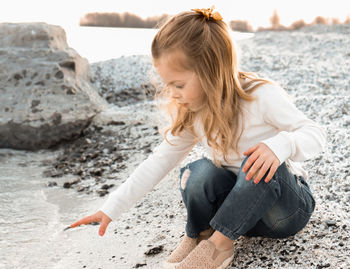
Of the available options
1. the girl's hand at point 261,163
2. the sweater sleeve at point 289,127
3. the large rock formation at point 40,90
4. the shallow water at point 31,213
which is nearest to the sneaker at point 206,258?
the girl's hand at point 261,163

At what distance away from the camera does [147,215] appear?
2.50 meters

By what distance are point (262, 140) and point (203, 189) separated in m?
0.31

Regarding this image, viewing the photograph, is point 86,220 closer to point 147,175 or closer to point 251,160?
point 147,175

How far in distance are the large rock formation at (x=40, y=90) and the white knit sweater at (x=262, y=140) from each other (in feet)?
7.62

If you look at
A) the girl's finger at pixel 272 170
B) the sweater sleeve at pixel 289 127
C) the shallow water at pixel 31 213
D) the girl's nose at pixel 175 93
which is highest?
the girl's nose at pixel 175 93

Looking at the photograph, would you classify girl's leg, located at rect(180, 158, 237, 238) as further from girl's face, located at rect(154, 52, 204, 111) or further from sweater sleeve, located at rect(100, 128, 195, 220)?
girl's face, located at rect(154, 52, 204, 111)

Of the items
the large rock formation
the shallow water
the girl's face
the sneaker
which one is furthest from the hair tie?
the large rock formation

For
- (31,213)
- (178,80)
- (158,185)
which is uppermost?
(178,80)

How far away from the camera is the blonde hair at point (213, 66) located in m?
1.65

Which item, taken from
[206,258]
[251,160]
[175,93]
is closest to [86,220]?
[206,258]

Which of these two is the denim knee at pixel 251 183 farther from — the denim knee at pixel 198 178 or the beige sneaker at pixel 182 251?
the beige sneaker at pixel 182 251

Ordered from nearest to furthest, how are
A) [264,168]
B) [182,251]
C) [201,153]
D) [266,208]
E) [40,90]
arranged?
1. [264,168]
2. [266,208]
3. [182,251]
4. [201,153]
5. [40,90]

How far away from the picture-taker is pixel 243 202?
1.57 meters

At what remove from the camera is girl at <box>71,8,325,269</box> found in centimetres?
158
